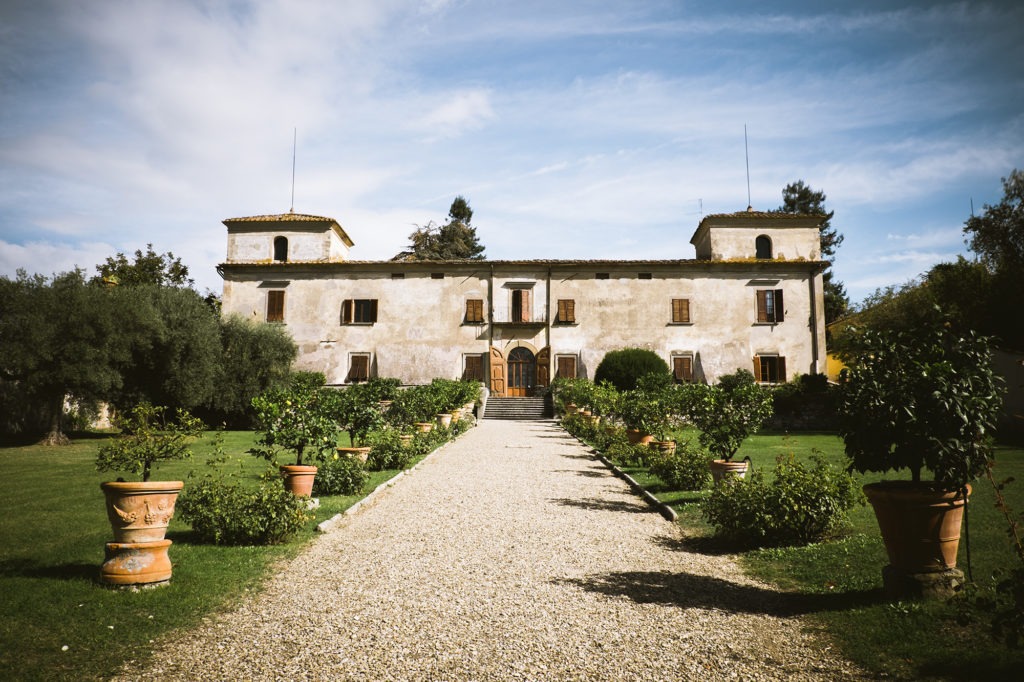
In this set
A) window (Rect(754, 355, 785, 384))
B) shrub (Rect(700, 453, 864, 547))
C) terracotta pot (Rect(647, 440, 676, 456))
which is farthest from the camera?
window (Rect(754, 355, 785, 384))

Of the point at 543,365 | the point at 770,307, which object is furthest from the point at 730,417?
the point at 770,307

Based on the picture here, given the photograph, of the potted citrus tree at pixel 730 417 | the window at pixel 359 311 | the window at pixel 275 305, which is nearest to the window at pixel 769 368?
the window at pixel 359 311

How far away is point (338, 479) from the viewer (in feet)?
29.5

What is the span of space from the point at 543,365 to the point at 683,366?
6.86 m

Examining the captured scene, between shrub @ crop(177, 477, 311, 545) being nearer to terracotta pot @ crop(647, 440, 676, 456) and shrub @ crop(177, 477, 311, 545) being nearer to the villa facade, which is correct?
terracotta pot @ crop(647, 440, 676, 456)

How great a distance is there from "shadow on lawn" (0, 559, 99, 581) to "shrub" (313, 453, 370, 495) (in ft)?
12.6

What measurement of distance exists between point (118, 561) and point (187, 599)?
0.68 m

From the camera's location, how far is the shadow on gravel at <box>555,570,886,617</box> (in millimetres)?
4387

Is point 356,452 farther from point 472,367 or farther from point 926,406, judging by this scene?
point 472,367

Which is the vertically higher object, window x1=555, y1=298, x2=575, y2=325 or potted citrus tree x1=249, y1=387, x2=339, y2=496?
window x1=555, y1=298, x2=575, y2=325

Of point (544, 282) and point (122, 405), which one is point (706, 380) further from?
point (122, 405)

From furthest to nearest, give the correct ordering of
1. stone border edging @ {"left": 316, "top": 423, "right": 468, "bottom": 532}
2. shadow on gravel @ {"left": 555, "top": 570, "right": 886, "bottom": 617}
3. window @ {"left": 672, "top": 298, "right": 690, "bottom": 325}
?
window @ {"left": 672, "top": 298, "right": 690, "bottom": 325} → stone border edging @ {"left": 316, "top": 423, "right": 468, "bottom": 532} → shadow on gravel @ {"left": 555, "top": 570, "right": 886, "bottom": 617}

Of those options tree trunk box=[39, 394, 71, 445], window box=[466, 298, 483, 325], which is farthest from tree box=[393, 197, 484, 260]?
tree trunk box=[39, 394, 71, 445]

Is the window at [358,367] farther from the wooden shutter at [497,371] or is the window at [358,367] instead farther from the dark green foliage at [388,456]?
the dark green foliage at [388,456]
